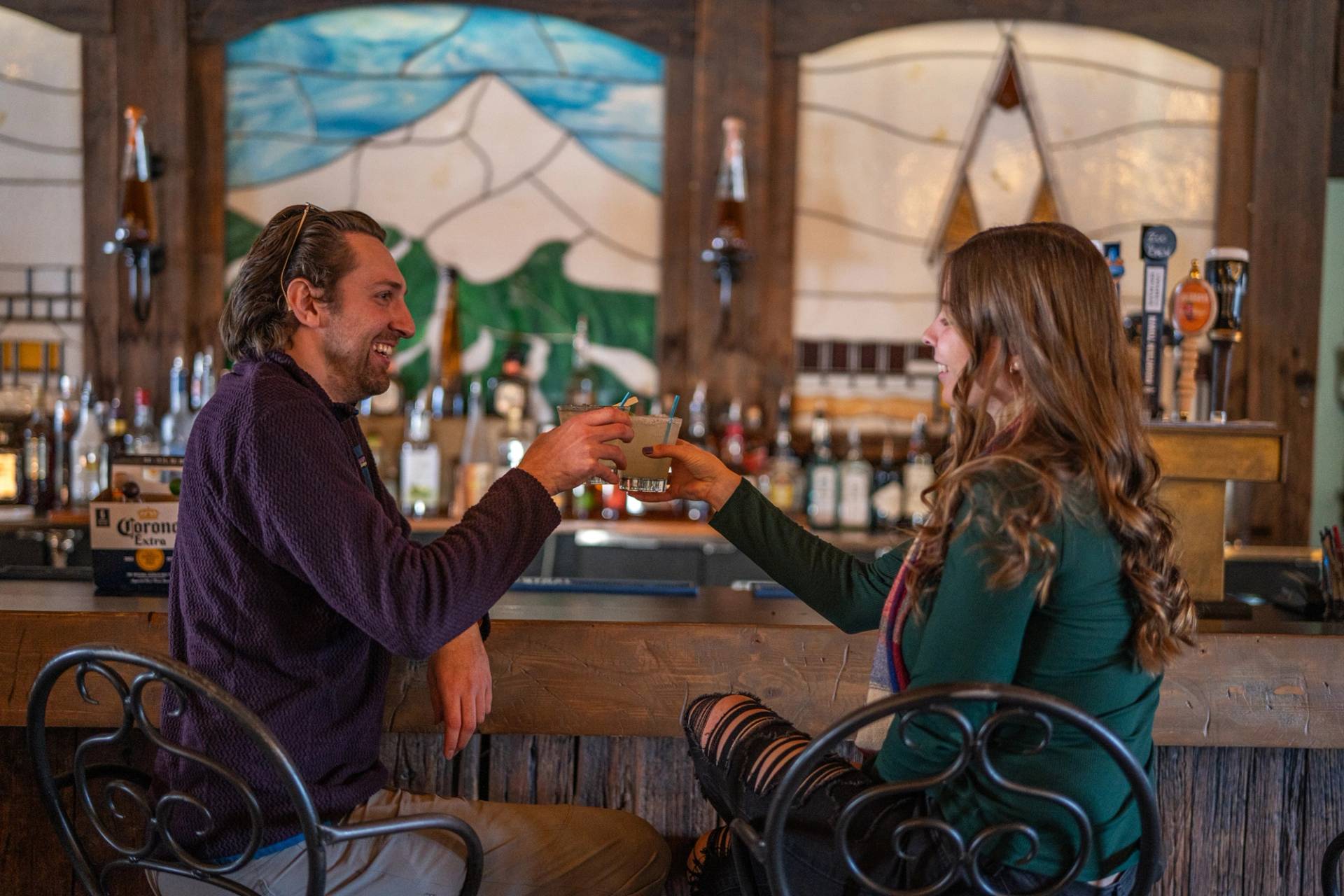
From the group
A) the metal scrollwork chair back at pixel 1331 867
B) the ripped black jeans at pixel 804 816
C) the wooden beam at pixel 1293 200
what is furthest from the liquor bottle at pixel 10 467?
the wooden beam at pixel 1293 200

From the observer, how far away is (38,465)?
3633 millimetres

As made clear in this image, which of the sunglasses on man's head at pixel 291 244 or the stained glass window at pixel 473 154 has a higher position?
the stained glass window at pixel 473 154

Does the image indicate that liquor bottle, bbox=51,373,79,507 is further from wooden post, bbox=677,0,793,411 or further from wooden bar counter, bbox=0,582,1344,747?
wooden bar counter, bbox=0,582,1344,747

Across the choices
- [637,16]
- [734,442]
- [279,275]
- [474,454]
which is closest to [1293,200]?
[734,442]

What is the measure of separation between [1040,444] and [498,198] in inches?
120

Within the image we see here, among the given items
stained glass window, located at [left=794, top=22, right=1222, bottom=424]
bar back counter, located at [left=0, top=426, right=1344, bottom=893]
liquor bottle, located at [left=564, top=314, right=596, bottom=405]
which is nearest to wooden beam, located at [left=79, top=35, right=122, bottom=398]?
liquor bottle, located at [left=564, top=314, right=596, bottom=405]

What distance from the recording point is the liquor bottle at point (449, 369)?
12.6 ft

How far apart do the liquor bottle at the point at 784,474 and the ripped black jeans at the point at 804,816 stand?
91.6 inches

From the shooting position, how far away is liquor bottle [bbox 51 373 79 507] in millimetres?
3658

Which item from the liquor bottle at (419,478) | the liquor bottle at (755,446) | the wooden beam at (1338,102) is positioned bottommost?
the liquor bottle at (419,478)

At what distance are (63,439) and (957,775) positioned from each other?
3477 mm

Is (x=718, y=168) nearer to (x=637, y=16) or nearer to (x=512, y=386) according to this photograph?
(x=637, y=16)

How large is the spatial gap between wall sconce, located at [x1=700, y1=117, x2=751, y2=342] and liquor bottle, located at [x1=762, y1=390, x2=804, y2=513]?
49 centimetres

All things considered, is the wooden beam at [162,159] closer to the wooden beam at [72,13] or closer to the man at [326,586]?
the wooden beam at [72,13]
